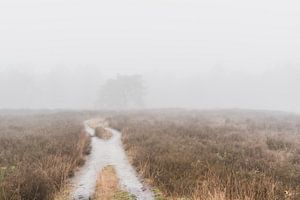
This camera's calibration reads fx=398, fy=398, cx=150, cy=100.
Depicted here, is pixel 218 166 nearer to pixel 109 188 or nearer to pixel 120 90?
pixel 109 188

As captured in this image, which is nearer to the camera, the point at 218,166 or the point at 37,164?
the point at 218,166

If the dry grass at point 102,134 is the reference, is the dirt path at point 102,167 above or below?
below

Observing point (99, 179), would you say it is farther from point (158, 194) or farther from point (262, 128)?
point (262, 128)

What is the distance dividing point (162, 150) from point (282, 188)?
612 cm

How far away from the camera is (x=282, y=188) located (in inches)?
347

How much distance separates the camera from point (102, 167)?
13.4m

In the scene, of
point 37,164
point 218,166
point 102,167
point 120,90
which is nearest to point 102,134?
point 102,167

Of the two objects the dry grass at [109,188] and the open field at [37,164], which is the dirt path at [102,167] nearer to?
the dry grass at [109,188]

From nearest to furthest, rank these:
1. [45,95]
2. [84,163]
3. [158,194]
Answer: [158,194] < [84,163] < [45,95]

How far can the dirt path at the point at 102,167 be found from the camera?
9.93m

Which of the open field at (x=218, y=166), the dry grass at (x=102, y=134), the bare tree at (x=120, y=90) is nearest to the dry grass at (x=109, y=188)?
the open field at (x=218, y=166)

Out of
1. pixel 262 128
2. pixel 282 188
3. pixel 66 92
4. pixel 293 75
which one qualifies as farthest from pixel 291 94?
pixel 282 188

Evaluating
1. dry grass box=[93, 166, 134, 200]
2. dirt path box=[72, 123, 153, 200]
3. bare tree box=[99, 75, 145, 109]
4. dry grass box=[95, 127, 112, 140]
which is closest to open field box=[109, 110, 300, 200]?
dirt path box=[72, 123, 153, 200]

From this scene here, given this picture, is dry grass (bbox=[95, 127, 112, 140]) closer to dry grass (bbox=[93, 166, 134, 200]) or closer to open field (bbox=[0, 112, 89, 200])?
open field (bbox=[0, 112, 89, 200])
